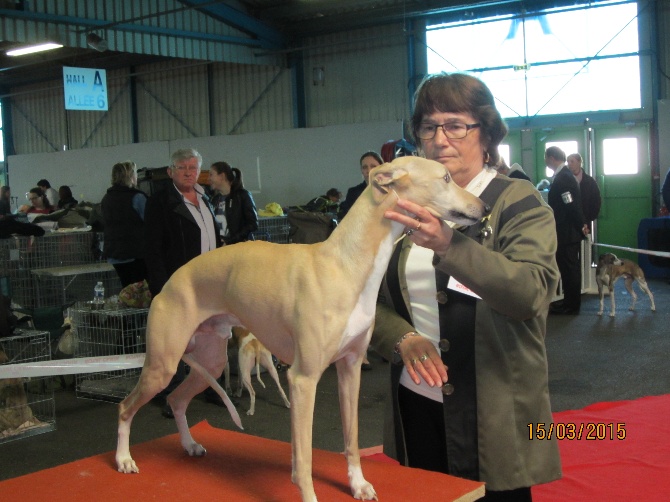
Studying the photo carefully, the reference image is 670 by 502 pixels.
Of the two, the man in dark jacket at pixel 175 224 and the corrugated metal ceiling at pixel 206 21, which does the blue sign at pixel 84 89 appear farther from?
the man in dark jacket at pixel 175 224

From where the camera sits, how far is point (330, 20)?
51.4 ft

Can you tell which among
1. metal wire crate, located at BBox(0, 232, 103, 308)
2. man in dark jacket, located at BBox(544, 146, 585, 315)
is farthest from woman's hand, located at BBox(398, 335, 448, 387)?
man in dark jacket, located at BBox(544, 146, 585, 315)

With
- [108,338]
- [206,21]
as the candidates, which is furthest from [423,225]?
[206,21]

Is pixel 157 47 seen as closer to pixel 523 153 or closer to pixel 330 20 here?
pixel 330 20

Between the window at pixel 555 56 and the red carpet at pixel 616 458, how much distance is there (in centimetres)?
966

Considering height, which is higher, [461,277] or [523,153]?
[523,153]

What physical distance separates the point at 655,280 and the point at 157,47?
31.3ft

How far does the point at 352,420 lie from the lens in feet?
5.89

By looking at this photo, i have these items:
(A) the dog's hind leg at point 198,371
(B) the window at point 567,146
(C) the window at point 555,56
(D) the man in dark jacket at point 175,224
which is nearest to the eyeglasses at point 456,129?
(A) the dog's hind leg at point 198,371

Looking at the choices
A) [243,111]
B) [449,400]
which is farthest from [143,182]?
[449,400]

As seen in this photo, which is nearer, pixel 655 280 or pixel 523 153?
pixel 655 280

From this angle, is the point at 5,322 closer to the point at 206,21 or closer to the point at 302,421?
the point at 302,421

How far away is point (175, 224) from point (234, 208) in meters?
1.34

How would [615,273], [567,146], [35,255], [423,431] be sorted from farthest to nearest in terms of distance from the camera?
[567,146] → [615,273] → [35,255] → [423,431]
